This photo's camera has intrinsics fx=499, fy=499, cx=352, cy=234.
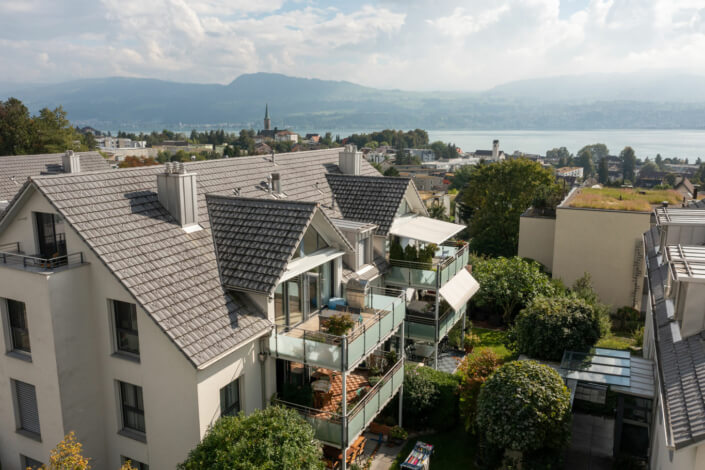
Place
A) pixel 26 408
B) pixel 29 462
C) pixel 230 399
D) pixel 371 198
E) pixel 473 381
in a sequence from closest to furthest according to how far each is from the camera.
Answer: pixel 230 399, pixel 26 408, pixel 29 462, pixel 473 381, pixel 371 198

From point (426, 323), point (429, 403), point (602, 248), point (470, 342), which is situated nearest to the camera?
point (429, 403)

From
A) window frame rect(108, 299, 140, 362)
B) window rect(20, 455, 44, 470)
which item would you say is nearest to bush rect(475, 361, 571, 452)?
window frame rect(108, 299, 140, 362)

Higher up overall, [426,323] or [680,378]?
[680,378]

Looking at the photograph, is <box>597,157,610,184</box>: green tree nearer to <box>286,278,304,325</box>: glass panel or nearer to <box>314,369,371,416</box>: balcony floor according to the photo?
<box>314,369,371,416</box>: balcony floor

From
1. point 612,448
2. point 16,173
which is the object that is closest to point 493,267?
point 612,448

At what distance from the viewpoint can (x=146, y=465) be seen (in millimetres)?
14867

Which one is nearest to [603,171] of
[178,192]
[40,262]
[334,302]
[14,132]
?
[14,132]

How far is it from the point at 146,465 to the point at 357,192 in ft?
47.7

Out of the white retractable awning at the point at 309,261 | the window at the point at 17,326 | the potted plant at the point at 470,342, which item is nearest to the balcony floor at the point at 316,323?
the white retractable awning at the point at 309,261

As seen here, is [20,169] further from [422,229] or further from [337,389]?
[337,389]

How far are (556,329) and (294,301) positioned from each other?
1224 centimetres

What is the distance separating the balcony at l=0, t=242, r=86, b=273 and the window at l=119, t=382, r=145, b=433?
382 centimetres

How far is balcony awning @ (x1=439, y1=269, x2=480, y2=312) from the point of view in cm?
2353

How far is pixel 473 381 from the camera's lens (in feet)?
60.0
